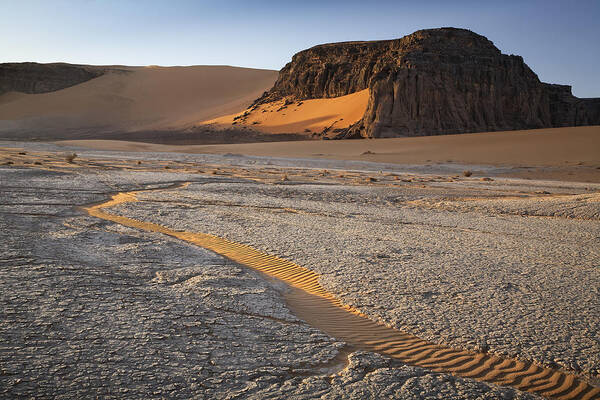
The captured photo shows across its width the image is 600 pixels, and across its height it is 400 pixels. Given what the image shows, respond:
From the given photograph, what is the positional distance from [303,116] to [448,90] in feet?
58.3

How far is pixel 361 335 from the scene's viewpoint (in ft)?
8.40

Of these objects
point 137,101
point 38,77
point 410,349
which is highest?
point 38,77

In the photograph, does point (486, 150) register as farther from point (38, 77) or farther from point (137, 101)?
point (38, 77)

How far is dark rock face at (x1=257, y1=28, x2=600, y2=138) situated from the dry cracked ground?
1326 inches

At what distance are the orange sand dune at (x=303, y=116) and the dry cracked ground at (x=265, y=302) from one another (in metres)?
40.7

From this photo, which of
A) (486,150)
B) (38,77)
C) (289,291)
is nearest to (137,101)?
(38,77)

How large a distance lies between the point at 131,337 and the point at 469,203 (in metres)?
6.85

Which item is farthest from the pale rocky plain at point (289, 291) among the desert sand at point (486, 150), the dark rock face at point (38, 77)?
the dark rock face at point (38, 77)

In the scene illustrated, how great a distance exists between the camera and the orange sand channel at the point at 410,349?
82.8 inches

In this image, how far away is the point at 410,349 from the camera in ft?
7.86

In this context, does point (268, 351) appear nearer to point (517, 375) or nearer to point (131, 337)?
point (131, 337)

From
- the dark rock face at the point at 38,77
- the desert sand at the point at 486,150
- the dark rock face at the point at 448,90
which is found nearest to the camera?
the desert sand at the point at 486,150

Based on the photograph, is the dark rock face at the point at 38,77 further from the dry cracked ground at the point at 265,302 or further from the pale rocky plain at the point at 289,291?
the dry cracked ground at the point at 265,302

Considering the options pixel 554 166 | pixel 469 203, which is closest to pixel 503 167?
pixel 554 166
